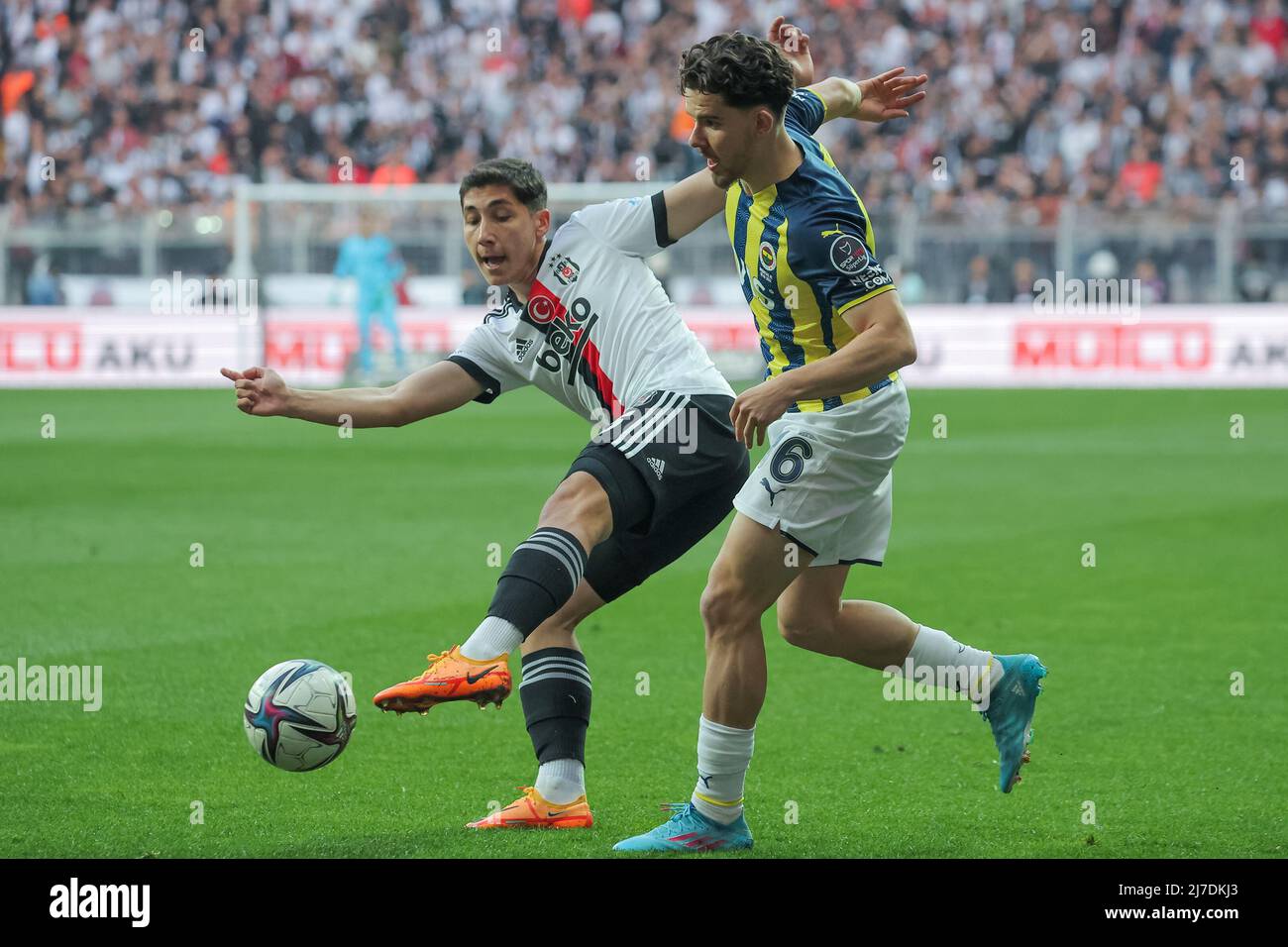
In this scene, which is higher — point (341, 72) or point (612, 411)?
point (341, 72)

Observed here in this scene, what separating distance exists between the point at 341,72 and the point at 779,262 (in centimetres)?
2545

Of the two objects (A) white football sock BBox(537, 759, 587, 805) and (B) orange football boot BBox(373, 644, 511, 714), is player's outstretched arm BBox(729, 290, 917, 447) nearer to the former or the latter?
(B) orange football boot BBox(373, 644, 511, 714)

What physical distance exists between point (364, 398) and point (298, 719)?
95cm

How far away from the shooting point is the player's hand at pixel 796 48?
5.43m

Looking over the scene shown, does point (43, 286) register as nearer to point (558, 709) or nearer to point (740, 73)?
point (558, 709)

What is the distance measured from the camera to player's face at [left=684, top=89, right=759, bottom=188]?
4562 mm

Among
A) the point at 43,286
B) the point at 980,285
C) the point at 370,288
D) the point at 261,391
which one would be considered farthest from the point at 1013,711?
the point at 43,286

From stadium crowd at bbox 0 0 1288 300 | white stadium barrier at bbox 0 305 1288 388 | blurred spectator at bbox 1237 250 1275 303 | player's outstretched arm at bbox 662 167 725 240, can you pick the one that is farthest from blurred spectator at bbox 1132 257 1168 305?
player's outstretched arm at bbox 662 167 725 240

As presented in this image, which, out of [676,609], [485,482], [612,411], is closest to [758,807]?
[612,411]

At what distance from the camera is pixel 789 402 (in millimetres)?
4344

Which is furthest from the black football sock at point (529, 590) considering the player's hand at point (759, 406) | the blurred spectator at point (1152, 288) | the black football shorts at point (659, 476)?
the blurred spectator at point (1152, 288)

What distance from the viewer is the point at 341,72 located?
28891 millimetres

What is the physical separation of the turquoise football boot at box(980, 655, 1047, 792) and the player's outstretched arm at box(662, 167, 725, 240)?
1.60 meters

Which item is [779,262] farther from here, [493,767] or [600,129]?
[600,129]
